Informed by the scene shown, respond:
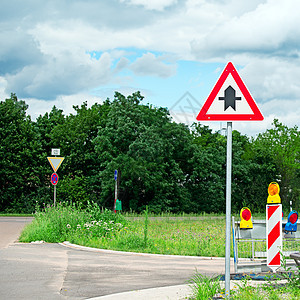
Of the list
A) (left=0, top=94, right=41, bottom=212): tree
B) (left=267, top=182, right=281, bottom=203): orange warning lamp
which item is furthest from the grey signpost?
(left=0, top=94, right=41, bottom=212): tree

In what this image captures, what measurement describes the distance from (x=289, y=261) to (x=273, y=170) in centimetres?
3764

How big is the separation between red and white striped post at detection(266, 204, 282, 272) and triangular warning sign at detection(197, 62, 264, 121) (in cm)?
266

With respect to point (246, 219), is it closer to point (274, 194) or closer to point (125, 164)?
point (274, 194)

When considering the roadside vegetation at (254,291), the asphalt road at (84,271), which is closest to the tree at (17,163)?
the asphalt road at (84,271)

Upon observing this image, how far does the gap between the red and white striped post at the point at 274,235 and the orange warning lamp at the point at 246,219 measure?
0.34 m

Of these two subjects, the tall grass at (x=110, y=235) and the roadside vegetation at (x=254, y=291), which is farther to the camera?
the tall grass at (x=110, y=235)

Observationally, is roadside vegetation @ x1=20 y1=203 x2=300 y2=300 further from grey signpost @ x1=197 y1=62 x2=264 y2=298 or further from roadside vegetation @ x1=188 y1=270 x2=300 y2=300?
grey signpost @ x1=197 y1=62 x2=264 y2=298

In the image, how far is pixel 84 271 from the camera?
10.7 meters

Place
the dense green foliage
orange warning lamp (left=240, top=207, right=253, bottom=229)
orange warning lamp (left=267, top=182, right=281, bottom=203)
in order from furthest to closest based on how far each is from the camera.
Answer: the dense green foliage, orange warning lamp (left=240, top=207, right=253, bottom=229), orange warning lamp (left=267, top=182, right=281, bottom=203)

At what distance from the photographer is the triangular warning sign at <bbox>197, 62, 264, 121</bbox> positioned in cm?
634

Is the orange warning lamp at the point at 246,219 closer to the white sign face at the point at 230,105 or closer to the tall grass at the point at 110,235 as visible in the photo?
the white sign face at the point at 230,105

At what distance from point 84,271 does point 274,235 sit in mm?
4149

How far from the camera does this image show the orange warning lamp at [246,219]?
341 inches

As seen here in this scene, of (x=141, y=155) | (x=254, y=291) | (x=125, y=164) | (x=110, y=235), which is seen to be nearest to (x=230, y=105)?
(x=254, y=291)
